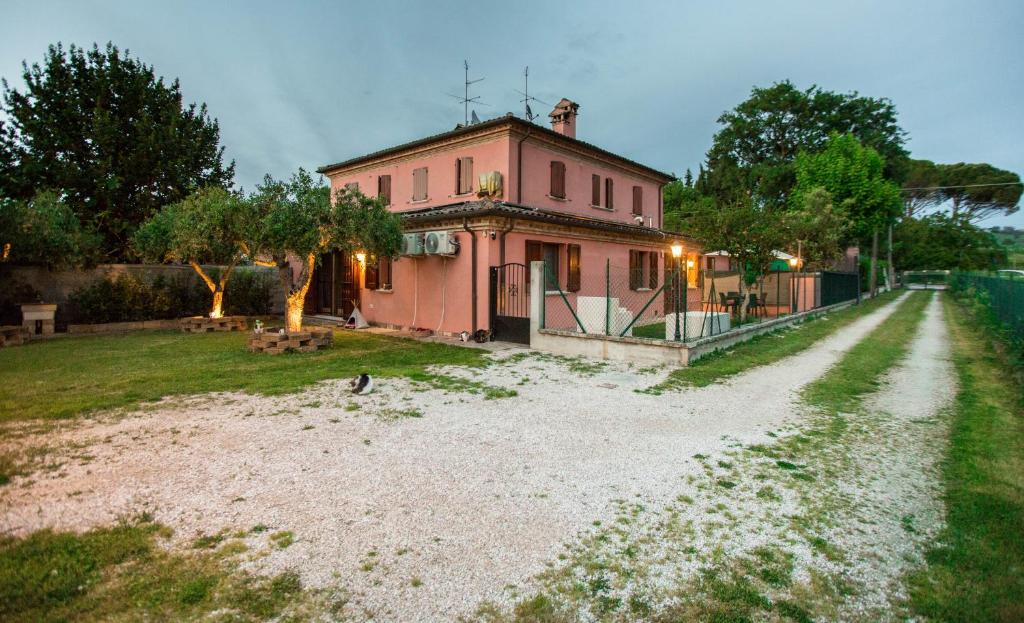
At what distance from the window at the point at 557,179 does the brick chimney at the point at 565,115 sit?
8.58ft

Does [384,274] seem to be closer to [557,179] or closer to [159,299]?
[557,179]

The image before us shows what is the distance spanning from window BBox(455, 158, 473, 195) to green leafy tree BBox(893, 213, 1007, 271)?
49894mm

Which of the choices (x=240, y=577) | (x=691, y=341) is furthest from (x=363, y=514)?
(x=691, y=341)

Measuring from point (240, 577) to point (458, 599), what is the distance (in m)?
1.22

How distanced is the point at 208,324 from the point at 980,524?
640 inches

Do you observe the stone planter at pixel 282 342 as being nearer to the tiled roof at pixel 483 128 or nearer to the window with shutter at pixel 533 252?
the window with shutter at pixel 533 252

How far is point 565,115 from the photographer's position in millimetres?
17781

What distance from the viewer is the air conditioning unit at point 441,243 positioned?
505 inches

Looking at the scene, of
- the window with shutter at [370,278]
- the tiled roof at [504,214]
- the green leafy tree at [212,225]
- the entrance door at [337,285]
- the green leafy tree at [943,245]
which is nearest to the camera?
the green leafy tree at [212,225]

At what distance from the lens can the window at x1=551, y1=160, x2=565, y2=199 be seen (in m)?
15.6

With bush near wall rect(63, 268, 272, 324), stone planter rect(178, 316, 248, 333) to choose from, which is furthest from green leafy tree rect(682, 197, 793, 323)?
bush near wall rect(63, 268, 272, 324)

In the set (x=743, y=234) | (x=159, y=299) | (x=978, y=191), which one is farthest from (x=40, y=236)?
(x=978, y=191)

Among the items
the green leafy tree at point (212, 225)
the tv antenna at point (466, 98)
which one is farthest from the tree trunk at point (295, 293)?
the tv antenna at point (466, 98)

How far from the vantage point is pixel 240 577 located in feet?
8.73
